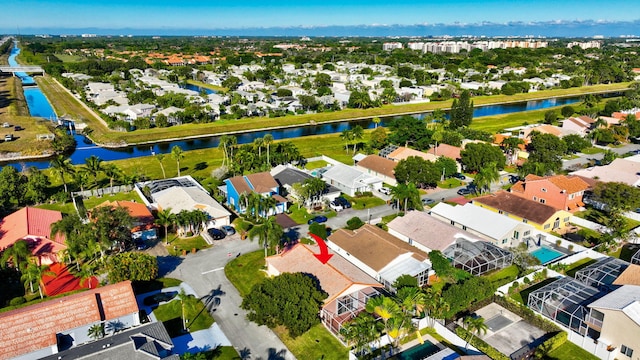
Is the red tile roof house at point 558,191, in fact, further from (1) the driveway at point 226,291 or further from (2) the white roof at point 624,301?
(1) the driveway at point 226,291

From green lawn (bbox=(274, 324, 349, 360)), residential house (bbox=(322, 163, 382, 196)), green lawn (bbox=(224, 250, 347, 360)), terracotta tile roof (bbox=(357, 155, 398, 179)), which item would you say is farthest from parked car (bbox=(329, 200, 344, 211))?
green lawn (bbox=(274, 324, 349, 360))

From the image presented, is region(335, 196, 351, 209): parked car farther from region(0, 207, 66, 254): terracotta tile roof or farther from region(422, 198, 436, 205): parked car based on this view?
region(0, 207, 66, 254): terracotta tile roof

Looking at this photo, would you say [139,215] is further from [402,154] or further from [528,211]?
[528,211]

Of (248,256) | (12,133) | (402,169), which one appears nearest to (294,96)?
(12,133)

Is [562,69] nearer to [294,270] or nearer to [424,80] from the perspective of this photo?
[424,80]

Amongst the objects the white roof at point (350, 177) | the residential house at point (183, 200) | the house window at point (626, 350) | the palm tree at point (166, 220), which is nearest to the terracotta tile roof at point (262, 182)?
the residential house at point (183, 200)

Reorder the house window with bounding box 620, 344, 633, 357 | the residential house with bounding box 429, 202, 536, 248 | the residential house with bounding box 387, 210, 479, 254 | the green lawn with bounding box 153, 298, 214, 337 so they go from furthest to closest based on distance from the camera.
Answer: the residential house with bounding box 429, 202, 536, 248 < the residential house with bounding box 387, 210, 479, 254 < the green lawn with bounding box 153, 298, 214, 337 < the house window with bounding box 620, 344, 633, 357
